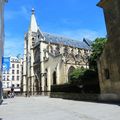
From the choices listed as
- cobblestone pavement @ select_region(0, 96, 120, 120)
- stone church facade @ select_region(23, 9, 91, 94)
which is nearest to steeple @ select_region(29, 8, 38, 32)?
stone church facade @ select_region(23, 9, 91, 94)

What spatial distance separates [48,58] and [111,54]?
43091 mm

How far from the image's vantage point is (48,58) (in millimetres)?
62750

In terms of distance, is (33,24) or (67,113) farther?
(33,24)

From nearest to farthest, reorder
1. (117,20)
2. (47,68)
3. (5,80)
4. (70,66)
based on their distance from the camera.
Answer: (117,20) → (70,66) → (47,68) → (5,80)

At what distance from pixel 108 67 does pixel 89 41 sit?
6375 cm

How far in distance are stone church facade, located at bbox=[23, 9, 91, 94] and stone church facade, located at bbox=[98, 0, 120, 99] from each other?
32.0 meters

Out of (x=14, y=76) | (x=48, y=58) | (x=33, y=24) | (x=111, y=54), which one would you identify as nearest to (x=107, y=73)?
(x=111, y=54)

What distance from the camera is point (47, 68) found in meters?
61.3

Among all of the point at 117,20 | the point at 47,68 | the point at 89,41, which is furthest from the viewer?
the point at 89,41

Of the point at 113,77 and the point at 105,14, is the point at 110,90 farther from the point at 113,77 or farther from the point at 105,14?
the point at 105,14

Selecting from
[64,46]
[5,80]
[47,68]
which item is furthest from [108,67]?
[5,80]

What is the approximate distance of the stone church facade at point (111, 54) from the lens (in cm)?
1964

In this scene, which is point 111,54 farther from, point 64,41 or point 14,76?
point 14,76

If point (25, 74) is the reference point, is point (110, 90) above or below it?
below
